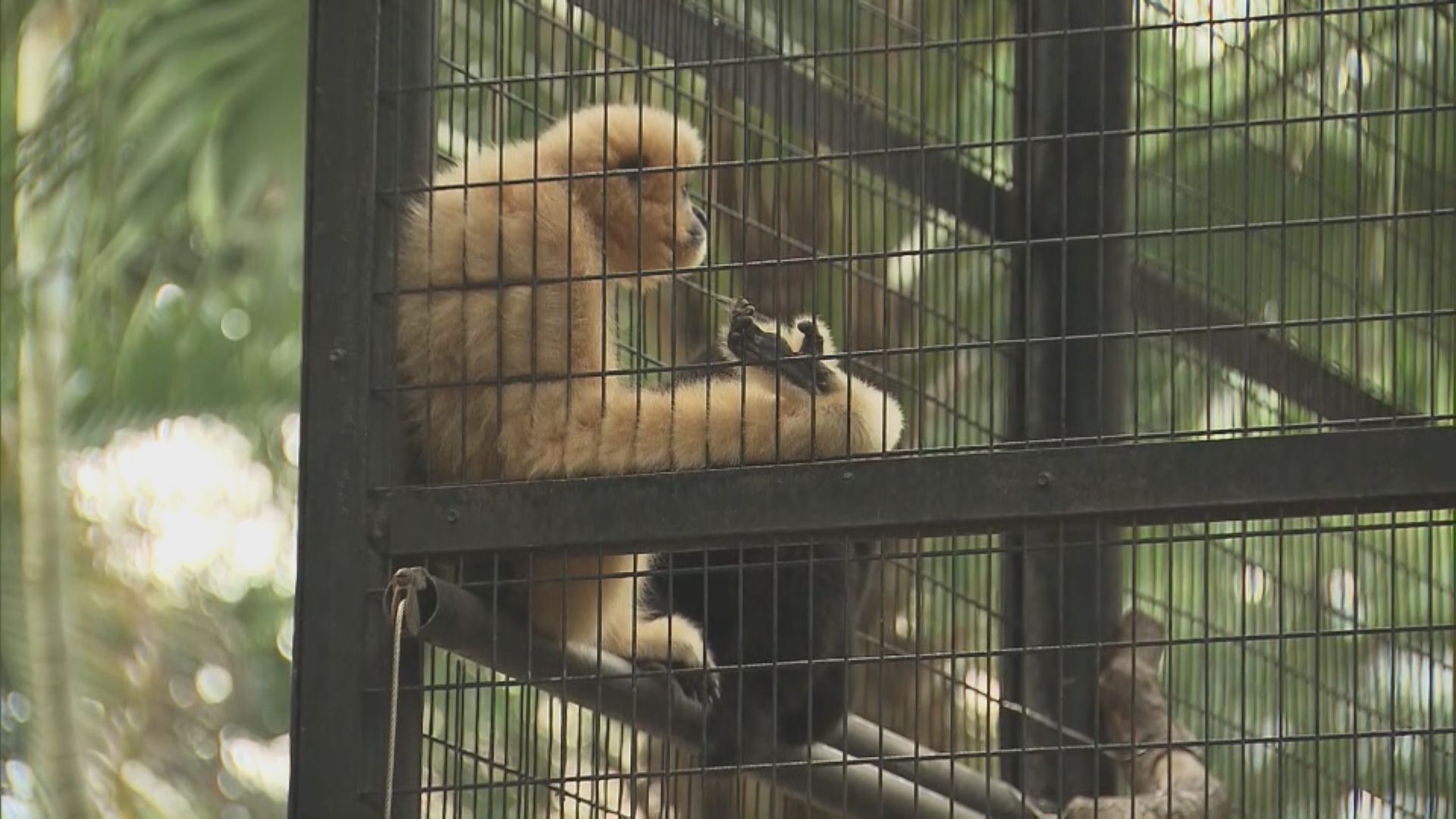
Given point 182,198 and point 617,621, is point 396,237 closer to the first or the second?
point 617,621

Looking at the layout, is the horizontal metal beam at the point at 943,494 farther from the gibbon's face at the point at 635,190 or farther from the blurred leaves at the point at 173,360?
the blurred leaves at the point at 173,360

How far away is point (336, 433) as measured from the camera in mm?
4254

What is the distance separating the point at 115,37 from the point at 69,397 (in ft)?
11.5

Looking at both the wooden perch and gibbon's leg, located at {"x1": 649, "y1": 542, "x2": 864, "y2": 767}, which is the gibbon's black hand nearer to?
gibbon's leg, located at {"x1": 649, "y1": 542, "x2": 864, "y2": 767}

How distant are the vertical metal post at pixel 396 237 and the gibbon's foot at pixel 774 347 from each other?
0.79 meters

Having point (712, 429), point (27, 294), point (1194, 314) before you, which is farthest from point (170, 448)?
point (712, 429)

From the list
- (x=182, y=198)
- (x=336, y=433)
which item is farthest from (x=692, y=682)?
(x=182, y=198)

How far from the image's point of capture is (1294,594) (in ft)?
20.6

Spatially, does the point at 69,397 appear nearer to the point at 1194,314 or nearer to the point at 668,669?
the point at 1194,314

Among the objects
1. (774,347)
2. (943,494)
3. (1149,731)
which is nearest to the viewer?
(943,494)

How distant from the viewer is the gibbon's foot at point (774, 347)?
15.7 ft

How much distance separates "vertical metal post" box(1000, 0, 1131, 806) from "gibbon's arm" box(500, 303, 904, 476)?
125cm

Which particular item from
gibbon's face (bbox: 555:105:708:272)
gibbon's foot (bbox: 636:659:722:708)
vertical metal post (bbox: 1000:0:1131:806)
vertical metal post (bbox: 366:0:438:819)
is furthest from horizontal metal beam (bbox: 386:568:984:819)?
gibbon's face (bbox: 555:105:708:272)

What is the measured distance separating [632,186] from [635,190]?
148 millimetres
